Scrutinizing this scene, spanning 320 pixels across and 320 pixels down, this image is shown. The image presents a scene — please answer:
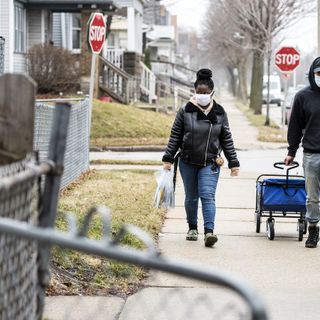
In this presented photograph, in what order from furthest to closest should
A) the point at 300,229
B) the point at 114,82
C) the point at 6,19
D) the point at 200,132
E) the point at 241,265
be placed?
the point at 114,82, the point at 6,19, the point at 300,229, the point at 200,132, the point at 241,265

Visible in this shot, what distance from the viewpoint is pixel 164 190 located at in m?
9.58

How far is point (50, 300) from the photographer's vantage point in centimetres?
611

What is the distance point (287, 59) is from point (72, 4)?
9.00 meters

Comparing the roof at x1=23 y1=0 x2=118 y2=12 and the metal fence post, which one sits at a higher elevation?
the roof at x1=23 y1=0 x2=118 y2=12

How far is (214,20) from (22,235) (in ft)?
232

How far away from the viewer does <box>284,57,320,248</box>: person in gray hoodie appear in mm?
8664

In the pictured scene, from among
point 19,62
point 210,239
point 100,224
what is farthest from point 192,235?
point 19,62

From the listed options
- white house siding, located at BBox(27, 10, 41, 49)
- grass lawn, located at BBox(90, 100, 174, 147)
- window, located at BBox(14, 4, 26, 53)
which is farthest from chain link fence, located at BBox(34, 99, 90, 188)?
white house siding, located at BBox(27, 10, 41, 49)

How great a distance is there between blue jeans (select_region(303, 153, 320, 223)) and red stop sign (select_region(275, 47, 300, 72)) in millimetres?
19245

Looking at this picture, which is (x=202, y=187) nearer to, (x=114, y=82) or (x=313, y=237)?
(x=313, y=237)

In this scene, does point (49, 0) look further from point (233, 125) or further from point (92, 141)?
point (92, 141)

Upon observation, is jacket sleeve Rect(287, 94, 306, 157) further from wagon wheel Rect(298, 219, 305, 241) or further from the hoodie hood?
wagon wheel Rect(298, 219, 305, 241)

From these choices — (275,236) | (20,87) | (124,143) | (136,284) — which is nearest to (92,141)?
(124,143)

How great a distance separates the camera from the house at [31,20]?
28969 millimetres
